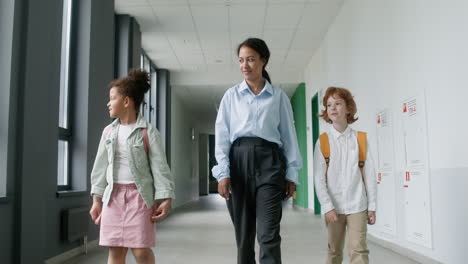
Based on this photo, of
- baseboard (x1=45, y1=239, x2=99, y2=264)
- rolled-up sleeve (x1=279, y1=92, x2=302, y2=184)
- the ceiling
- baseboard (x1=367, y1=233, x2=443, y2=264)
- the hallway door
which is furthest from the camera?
the hallway door

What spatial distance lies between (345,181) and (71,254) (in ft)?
9.40

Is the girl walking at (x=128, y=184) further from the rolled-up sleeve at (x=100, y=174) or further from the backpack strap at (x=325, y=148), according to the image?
the backpack strap at (x=325, y=148)

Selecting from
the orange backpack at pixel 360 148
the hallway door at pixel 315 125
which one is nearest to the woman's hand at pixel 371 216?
the orange backpack at pixel 360 148

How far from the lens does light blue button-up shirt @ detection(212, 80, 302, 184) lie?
199cm

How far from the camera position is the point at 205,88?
10.4 meters

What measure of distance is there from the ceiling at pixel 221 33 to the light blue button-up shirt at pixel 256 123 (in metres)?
4.13

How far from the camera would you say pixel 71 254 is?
13.2 feet

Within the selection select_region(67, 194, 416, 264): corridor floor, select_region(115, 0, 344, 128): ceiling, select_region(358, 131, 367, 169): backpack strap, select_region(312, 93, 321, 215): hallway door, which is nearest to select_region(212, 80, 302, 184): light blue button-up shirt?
select_region(358, 131, 367, 169): backpack strap

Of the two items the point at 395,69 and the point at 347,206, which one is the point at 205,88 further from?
the point at 347,206

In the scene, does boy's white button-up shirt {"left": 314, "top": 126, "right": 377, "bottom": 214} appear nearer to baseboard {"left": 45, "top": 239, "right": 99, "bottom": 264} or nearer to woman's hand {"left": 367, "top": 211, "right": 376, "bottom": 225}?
woman's hand {"left": 367, "top": 211, "right": 376, "bottom": 225}

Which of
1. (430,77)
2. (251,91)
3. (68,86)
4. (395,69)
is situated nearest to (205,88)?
(68,86)

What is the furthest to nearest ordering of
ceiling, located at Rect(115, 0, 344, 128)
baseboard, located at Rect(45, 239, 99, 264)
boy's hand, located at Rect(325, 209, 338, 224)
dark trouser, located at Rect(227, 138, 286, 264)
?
ceiling, located at Rect(115, 0, 344, 128), baseboard, located at Rect(45, 239, 99, 264), boy's hand, located at Rect(325, 209, 338, 224), dark trouser, located at Rect(227, 138, 286, 264)

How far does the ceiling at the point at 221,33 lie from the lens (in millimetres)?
6082

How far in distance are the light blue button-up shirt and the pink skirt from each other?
36 centimetres
